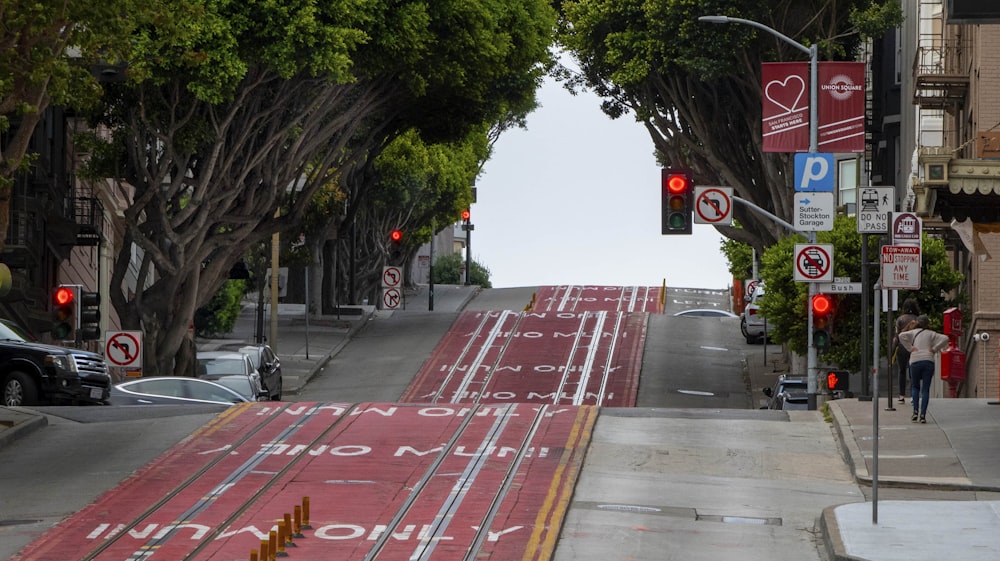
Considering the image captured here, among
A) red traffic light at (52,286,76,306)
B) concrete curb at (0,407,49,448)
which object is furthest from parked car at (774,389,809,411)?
concrete curb at (0,407,49,448)

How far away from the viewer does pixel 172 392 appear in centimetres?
3253

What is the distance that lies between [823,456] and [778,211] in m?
23.4

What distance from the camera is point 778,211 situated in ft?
156

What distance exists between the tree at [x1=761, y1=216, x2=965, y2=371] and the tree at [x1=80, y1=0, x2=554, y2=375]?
981 cm

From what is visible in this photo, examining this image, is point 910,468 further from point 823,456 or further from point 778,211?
point 778,211

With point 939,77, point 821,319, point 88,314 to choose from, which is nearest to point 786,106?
point 821,319

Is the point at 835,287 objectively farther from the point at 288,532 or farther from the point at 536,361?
the point at 536,361

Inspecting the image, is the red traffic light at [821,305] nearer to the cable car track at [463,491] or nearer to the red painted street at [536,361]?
the cable car track at [463,491]

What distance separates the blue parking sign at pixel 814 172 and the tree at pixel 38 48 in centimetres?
1382

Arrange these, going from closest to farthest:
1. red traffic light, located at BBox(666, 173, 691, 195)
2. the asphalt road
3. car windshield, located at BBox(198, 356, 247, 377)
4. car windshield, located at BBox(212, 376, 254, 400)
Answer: the asphalt road, red traffic light, located at BBox(666, 173, 691, 195), car windshield, located at BBox(212, 376, 254, 400), car windshield, located at BBox(198, 356, 247, 377)

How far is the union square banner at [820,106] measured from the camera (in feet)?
112

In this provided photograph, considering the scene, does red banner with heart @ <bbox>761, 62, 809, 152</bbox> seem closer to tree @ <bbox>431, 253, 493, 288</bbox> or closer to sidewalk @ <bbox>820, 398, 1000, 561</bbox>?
sidewalk @ <bbox>820, 398, 1000, 561</bbox>

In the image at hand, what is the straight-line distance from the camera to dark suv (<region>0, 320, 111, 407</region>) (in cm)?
3102

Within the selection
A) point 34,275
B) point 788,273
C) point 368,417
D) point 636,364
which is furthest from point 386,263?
point 368,417
